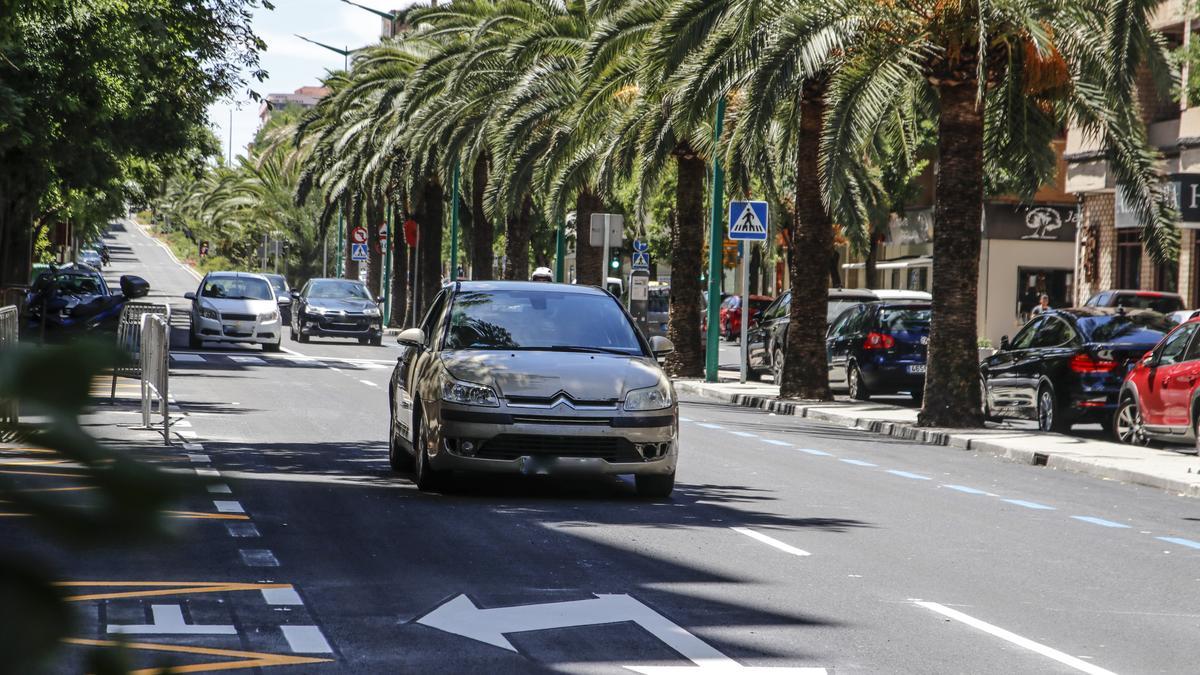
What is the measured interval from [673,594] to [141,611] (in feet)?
8.13

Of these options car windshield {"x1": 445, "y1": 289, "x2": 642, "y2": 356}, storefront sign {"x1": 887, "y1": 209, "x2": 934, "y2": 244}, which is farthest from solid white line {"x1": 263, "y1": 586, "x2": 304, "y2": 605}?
storefront sign {"x1": 887, "y1": 209, "x2": 934, "y2": 244}

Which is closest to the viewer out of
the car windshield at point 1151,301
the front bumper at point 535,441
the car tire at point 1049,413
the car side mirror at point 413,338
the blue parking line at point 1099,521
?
the front bumper at point 535,441

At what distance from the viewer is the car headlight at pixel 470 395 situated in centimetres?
1167

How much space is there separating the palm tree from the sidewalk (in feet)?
Result: 3.14

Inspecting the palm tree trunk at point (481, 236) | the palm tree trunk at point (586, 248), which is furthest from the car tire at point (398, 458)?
the palm tree trunk at point (481, 236)

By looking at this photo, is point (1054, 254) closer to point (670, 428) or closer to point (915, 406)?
point (915, 406)

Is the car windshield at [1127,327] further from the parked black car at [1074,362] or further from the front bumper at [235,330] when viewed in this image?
the front bumper at [235,330]

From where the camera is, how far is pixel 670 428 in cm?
1204

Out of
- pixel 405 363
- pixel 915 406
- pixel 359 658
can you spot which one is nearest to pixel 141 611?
pixel 359 658

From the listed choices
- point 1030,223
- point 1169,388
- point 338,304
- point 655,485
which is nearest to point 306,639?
point 655,485

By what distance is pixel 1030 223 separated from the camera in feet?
176

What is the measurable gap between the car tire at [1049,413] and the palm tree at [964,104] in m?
0.83

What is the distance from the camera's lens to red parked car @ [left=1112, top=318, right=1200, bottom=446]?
17594 millimetres

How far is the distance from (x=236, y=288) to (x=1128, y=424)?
871 inches
